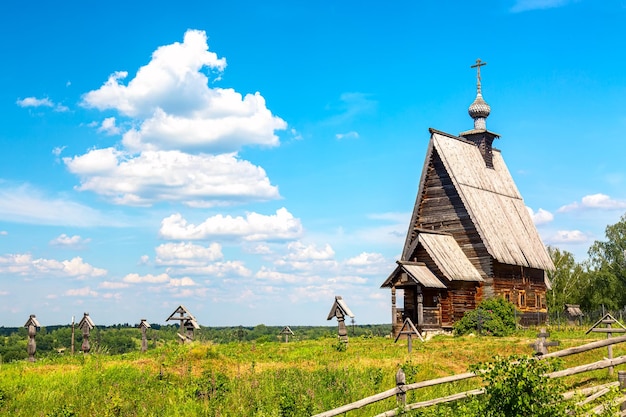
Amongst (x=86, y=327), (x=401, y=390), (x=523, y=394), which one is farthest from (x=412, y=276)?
(x=523, y=394)

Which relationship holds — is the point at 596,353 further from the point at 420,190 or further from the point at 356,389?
the point at 420,190

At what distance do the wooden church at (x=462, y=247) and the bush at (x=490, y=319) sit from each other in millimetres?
1060

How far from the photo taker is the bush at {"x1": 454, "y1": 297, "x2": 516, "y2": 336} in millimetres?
34656

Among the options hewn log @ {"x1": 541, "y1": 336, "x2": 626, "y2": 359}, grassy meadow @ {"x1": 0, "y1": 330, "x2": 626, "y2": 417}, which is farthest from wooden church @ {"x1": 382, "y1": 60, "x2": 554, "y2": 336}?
hewn log @ {"x1": 541, "y1": 336, "x2": 626, "y2": 359}

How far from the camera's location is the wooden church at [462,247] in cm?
3616

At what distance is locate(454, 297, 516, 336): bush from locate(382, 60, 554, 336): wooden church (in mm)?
1060

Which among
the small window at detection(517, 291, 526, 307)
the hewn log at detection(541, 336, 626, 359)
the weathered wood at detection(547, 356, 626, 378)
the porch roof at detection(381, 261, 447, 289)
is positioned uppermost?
the porch roof at detection(381, 261, 447, 289)

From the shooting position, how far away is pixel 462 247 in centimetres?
3872

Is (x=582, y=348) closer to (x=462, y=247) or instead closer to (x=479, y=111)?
(x=462, y=247)

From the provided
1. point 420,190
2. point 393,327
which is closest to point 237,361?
point 393,327

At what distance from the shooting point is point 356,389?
1730 cm

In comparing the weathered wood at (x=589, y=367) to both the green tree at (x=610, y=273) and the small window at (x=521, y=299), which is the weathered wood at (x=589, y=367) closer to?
the small window at (x=521, y=299)

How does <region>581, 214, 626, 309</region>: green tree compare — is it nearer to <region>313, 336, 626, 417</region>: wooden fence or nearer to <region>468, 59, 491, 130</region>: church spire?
<region>468, 59, 491, 130</region>: church spire

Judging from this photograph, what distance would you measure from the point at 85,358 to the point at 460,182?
76.2 feet
